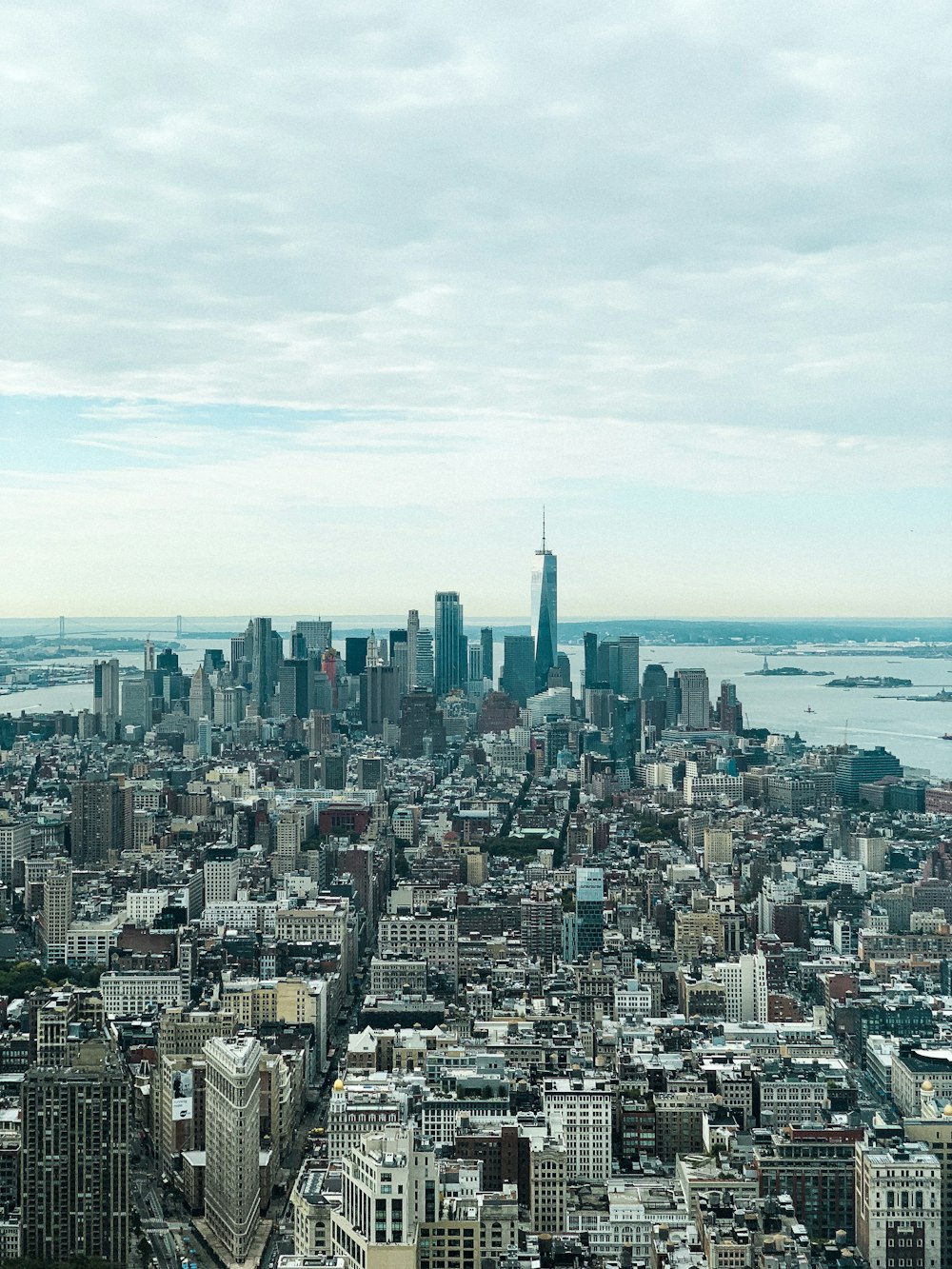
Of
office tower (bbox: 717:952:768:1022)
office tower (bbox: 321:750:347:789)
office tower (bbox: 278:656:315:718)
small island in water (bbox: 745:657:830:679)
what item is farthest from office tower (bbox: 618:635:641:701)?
office tower (bbox: 717:952:768:1022)

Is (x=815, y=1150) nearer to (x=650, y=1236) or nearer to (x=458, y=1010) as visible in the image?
(x=650, y=1236)

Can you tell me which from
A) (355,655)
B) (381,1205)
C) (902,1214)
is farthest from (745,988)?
(355,655)

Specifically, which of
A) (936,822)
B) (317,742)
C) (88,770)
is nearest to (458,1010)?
(936,822)

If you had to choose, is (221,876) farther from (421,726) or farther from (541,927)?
(421,726)

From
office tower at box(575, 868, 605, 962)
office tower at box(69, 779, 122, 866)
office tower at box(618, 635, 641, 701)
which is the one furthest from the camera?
office tower at box(618, 635, 641, 701)

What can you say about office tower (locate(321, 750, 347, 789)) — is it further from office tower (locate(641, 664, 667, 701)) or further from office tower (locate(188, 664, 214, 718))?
office tower (locate(641, 664, 667, 701))
